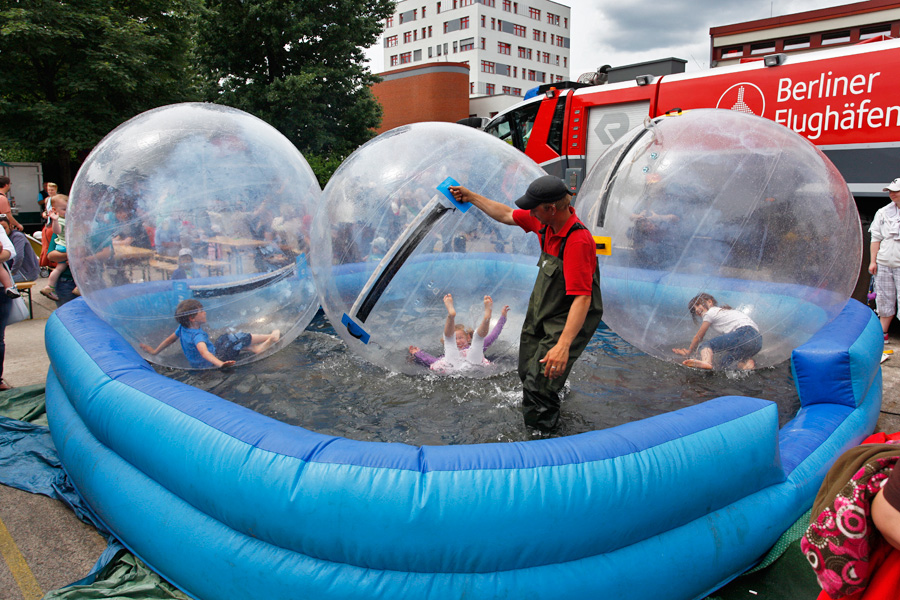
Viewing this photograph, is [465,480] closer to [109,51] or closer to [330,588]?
[330,588]

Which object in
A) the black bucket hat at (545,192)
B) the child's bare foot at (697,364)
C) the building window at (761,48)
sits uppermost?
the building window at (761,48)

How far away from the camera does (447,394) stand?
4.39m

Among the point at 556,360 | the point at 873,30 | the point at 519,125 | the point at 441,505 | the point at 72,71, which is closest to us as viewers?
the point at 441,505

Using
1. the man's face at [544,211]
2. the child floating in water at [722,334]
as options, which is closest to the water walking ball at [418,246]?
the man's face at [544,211]

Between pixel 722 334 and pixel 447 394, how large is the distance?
6.57 feet

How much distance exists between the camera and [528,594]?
2346mm

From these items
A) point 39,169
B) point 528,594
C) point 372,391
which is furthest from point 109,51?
point 528,594

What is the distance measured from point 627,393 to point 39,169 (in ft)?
66.1

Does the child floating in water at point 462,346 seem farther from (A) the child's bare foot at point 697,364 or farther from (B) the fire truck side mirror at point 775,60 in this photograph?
(B) the fire truck side mirror at point 775,60

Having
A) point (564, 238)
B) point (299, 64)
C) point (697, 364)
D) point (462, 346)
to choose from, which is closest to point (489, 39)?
point (299, 64)

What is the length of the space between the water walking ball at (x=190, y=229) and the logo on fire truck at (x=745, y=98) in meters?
6.48

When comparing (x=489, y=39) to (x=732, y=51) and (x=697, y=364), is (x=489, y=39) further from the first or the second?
(x=697, y=364)

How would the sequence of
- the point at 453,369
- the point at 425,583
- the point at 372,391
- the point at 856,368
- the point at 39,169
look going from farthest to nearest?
the point at 39,169 < the point at 372,391 < the point at 453,369 < the point at 856,368 < the point at 425,583

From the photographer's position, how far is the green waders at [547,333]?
3.40m
